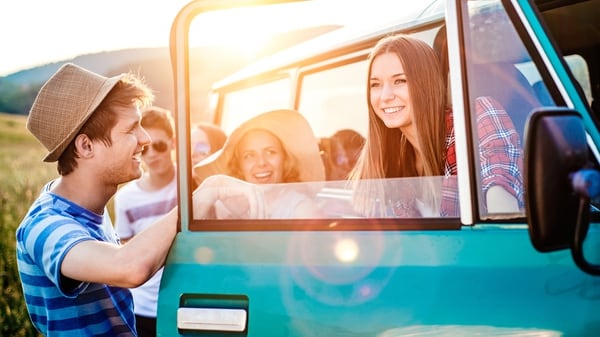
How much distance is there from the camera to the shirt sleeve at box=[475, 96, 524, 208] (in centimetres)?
197

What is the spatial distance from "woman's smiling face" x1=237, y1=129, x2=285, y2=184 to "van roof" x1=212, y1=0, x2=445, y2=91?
0.75 m

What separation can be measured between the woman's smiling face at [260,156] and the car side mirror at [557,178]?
5.97 ft

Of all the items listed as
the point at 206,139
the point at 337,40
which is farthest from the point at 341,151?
the point at 206,139

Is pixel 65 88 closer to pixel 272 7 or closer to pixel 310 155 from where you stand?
pixel 272 7

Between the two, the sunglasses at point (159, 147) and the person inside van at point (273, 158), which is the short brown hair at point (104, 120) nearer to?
the person inside van at point (273, 158)

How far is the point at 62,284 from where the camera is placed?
220cm

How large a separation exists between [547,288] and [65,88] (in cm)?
183

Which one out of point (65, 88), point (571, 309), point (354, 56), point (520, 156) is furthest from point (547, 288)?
point (354, 56)

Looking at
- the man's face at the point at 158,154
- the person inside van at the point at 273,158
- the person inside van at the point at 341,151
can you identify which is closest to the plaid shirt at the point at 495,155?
the person inside van at the point at 273,158

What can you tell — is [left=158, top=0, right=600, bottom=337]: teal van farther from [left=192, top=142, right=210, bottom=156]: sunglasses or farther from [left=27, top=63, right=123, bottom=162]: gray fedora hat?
[left=192, top=142, right=210, bottom=156]: sunglasses

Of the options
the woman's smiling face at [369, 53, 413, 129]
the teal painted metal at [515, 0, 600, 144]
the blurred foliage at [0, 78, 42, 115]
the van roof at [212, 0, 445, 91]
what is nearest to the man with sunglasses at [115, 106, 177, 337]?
the van roof at [212, 0, 445, 91]

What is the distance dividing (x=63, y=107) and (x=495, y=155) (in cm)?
157

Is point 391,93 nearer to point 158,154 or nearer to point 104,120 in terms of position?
point 104,120

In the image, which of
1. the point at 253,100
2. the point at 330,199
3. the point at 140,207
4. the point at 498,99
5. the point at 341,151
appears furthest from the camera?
the point at 253,100
